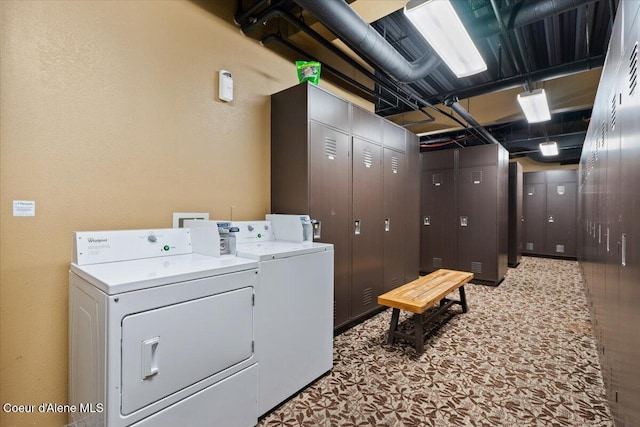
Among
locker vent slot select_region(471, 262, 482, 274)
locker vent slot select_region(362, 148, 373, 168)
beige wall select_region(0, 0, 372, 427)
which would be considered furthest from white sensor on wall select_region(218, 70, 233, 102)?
locker vent slot select_region(471, 262, 482, 274)

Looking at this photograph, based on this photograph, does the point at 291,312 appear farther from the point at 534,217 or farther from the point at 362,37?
the point at 534,217

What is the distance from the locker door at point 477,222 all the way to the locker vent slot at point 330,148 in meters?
3.67

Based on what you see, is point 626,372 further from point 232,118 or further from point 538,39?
point 538,39

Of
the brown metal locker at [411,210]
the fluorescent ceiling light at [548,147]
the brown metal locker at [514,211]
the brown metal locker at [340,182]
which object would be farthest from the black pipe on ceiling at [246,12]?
the brown metal locker at [514,211]

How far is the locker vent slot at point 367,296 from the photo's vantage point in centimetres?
358

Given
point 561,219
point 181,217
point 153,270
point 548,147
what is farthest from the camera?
point 561,219

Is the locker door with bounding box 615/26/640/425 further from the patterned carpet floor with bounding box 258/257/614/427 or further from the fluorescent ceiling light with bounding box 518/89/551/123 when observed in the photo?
the fluorescent ceiling light with bounding box 518/89/551/123

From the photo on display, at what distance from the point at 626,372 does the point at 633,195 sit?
2.96ft

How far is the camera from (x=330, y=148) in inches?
122

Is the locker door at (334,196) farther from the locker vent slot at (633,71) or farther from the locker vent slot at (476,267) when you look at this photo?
the locker vent slot at (476,267)

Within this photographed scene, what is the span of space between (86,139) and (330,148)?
6.59ft

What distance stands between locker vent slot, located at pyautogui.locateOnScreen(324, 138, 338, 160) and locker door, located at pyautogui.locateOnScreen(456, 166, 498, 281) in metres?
3.67

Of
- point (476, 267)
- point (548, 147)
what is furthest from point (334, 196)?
point (548, 147)

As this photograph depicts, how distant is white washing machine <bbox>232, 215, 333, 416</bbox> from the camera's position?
1.96m
